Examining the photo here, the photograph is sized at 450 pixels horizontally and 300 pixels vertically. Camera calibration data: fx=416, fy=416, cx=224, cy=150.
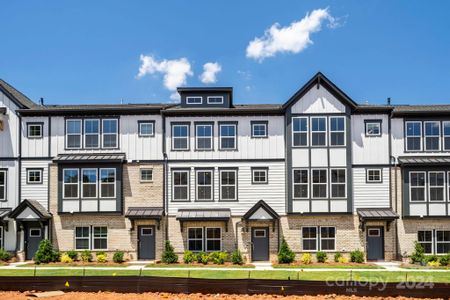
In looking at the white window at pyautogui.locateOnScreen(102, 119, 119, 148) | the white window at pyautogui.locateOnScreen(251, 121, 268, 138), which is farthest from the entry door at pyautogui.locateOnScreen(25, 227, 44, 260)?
the white window at pyautogui.locateOnScreen(251, 121, 268, 138)

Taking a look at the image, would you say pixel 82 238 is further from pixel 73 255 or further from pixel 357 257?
pixel 357 257

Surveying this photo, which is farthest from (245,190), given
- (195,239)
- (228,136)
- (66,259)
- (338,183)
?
(66,259)

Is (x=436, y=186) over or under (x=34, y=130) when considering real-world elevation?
under

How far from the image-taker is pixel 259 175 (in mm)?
25500

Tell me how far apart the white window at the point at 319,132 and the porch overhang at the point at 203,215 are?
674 centimetres

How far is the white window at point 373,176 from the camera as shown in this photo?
82.7 ft

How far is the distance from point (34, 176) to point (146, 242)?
8.05 metres

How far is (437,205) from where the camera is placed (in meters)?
24.9

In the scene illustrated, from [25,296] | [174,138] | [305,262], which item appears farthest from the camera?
[174,138]

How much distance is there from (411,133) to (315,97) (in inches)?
248

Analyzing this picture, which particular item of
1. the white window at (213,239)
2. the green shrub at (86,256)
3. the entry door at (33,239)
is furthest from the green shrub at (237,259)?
the entry door at (33,239)

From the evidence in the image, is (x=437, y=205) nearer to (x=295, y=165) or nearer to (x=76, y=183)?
(x=295, y=165)

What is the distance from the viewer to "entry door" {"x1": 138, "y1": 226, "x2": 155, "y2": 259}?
25.3 meters

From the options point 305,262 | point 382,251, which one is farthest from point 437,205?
point 305,262
